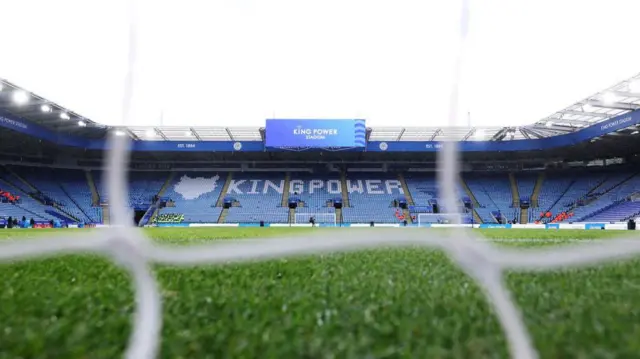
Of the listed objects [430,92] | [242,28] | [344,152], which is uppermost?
[344,152]

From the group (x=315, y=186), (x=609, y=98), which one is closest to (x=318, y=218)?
(x=315, y=186)

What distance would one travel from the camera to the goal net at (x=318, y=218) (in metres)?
26.6

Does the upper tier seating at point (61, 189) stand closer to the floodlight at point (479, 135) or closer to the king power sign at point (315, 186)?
the king power sign at point (315, 186)

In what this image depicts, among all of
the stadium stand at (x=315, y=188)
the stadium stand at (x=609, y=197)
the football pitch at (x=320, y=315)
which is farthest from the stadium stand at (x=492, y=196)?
the football pitch at (x=320, y=315)

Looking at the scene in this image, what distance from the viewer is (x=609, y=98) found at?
1656 cm

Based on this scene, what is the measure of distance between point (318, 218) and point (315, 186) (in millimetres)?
3578

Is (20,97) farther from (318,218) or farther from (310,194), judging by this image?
(310,194)

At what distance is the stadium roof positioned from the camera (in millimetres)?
16723

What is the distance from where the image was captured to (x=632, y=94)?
15.6 metres

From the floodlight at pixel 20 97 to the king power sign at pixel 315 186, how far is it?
1343cm

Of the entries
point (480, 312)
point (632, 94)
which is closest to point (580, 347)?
point (480, 312)

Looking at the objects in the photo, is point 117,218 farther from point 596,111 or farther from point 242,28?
point 596,111

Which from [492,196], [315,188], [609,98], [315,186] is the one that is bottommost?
[492,196]

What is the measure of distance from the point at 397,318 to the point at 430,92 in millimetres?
2110
